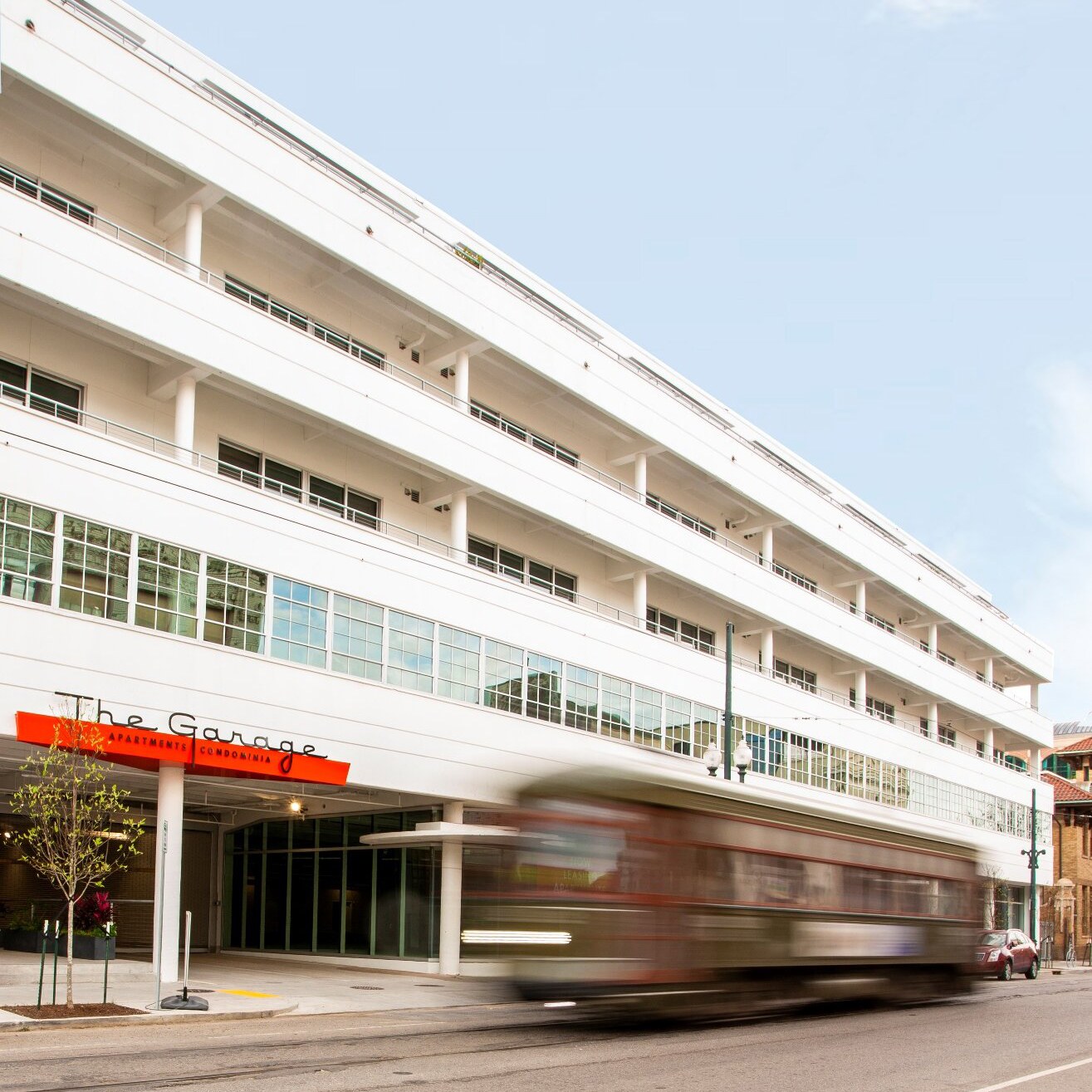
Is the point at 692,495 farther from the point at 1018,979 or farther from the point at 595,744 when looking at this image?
the point at 1018,979

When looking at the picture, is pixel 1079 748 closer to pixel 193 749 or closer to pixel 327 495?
pixel 327 495

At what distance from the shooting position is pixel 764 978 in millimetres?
17531

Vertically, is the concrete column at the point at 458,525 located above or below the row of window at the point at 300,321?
below

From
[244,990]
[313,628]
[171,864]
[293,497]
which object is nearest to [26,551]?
[171,864]

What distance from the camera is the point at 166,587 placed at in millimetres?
24625

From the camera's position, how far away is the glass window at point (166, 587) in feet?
79.4

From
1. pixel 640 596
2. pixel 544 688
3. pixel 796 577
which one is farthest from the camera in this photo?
pixel 796 577

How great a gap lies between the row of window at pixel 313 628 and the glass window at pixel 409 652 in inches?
0.9

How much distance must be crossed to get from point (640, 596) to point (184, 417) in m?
16.2

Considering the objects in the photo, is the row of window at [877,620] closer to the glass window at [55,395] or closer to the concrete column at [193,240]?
the concrete column at [193,240]

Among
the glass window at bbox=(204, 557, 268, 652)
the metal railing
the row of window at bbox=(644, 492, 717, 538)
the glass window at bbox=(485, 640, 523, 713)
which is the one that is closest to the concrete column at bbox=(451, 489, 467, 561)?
the glass window at bbox=(485, 640, 523, 713)

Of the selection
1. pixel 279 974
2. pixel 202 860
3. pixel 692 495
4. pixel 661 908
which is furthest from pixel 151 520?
pixel 692 495

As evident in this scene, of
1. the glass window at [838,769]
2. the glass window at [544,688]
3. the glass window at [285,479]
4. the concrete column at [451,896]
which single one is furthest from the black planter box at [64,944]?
the glass window at [838,769]

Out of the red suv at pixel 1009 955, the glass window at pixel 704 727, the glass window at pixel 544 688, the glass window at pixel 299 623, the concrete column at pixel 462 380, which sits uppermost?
the concrete column at pixel 462 380
